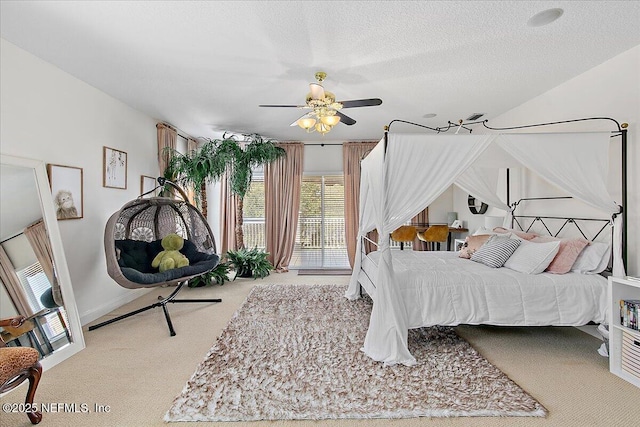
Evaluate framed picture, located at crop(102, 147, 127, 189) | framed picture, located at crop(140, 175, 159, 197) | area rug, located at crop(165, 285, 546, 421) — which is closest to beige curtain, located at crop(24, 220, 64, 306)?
framed picture, located at crop(102, 147, 127, 189)

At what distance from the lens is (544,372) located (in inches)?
94.0

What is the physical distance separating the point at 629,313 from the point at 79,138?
17.1 feet

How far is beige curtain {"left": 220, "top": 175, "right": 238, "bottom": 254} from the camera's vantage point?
614 centimetres

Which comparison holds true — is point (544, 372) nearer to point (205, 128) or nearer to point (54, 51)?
point (54, 51)

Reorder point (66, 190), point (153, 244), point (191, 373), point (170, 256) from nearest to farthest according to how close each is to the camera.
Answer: point (191, 373)
point (66, 190)
point (170, 256)
point (153, 244)

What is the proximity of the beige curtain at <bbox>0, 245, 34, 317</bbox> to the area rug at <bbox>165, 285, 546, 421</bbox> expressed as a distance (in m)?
1.37

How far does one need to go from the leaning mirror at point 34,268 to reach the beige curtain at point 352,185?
4324 mm

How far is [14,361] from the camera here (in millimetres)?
1734

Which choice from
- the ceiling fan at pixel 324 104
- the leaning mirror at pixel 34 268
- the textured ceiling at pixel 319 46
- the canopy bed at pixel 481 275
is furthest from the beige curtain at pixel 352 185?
the leaning mirror at pixel 34 268

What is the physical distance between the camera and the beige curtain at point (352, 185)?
6039 mm

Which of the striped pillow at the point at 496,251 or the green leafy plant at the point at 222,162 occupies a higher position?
the green leafy plant at the point at 222,162

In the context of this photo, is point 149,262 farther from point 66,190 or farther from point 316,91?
point 316,91

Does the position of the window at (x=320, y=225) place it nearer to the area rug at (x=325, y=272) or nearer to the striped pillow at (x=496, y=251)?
the area rug at (x=325, y=272)

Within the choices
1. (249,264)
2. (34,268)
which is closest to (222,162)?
(249,264)
